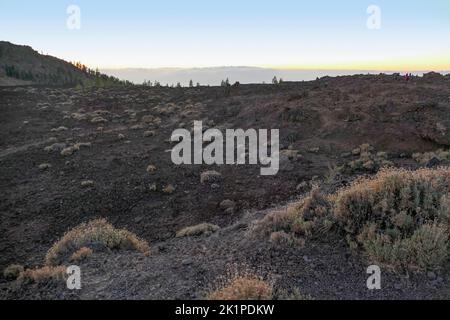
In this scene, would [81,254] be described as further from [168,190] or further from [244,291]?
[168,190]

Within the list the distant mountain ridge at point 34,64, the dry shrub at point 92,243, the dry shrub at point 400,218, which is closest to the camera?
the dry shrub at point 400,218

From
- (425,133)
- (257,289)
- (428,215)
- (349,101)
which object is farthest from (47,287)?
(349,101)

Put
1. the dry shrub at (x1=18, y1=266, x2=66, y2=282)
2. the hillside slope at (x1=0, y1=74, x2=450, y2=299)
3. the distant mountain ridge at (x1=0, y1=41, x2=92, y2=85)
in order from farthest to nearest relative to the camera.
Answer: the distant mountain ridge at (x1=0, y1=41, x2=92, y2=85), the dry shrub at (x1=18, y1=266, x2=66, y2=282), the hillside slope at (x1=0, y1=74, x2=450, y2=299)

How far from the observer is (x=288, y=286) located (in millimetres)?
6098

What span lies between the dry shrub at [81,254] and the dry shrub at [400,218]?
15.4 feet

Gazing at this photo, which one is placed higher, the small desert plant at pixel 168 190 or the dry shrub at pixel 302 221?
the dry shrub at pixel 302 221

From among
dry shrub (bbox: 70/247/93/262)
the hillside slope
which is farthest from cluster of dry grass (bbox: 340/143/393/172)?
dry shrub (bbox: 70/247/93/262)

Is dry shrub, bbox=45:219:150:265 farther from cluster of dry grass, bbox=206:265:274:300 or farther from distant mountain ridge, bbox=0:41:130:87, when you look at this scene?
distant mountain ridge, bbox=0:41:130:87

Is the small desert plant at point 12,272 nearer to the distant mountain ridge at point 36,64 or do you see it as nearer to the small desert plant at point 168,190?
the small desert plant at point 168,190

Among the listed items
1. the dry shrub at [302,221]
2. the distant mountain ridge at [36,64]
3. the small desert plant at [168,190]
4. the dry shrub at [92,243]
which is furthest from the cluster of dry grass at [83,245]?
the distant mountain ridge at [36,64]

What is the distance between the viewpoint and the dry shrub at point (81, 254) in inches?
317

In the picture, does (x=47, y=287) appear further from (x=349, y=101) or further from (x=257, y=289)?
(x=349, y=101)

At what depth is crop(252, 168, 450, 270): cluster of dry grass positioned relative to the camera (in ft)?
21.3

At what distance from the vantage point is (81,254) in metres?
8.14
